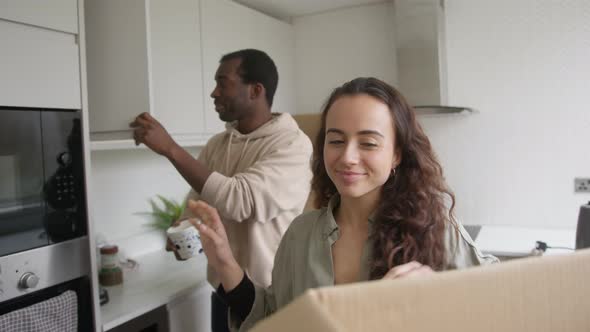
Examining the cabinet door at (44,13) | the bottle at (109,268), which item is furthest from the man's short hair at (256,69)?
the bottle at (109,268)

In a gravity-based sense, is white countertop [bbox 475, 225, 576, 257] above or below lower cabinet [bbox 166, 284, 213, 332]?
above

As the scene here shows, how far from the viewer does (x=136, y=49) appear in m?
1.67

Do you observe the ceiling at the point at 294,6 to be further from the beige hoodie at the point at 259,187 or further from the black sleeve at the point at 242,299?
the black sleeve at the point at 242,299

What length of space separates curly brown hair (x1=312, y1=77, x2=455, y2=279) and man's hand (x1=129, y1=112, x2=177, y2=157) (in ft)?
2.02

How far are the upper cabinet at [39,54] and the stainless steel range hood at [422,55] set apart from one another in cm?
199

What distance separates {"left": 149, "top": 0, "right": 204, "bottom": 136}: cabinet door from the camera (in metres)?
1.93

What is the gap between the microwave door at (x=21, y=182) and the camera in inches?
41.9

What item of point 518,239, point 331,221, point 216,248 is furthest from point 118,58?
point 518,239

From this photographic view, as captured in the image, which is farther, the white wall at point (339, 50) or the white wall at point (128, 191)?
the white wall at point (339, 50)

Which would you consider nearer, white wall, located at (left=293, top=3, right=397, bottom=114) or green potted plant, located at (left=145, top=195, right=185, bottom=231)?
green potted plant, located at (left=145, top=195, right=185, bottom=231)

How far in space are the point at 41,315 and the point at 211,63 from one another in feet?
4.78

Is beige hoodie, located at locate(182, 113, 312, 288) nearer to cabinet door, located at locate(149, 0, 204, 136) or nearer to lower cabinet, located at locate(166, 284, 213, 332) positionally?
lower cabinet, located at locate(166, 284, 213, 332)

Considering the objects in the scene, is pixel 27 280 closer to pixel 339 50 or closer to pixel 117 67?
pixel 117 67

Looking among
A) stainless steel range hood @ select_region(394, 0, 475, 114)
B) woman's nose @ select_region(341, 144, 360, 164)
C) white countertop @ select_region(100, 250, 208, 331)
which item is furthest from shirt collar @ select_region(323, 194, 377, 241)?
stainless steel range hood @ select_region(394, 0, 475, 114)
